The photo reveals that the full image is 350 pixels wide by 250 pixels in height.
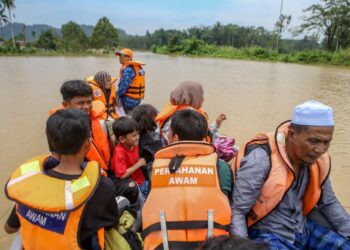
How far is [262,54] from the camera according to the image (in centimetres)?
3484

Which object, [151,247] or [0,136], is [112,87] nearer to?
[0,136]

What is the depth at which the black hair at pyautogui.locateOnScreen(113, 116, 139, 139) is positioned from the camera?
255 centimetres

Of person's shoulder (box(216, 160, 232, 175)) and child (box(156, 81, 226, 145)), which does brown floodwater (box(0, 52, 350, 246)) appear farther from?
person's shoulder (box(216, 160, 232, 175))

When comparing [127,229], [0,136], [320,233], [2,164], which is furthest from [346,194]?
[0,136]

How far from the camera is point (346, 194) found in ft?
12.5

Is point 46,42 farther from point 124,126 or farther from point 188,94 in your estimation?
point 124,126

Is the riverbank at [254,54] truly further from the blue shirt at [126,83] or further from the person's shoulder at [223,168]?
the person's shoulder at [223,168]

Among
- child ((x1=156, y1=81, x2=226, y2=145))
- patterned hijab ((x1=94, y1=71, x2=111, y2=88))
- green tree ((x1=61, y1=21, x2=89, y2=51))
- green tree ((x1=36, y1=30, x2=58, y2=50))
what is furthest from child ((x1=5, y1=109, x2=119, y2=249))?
green tree ((x1=61, y1=21, x2=89, y2=51))

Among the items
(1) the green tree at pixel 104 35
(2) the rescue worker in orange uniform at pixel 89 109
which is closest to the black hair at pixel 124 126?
(2) the rescue worker in orange uniform at pixel 89 109

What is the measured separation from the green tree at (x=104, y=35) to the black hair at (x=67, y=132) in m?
56.7

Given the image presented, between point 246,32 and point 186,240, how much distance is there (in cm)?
7754

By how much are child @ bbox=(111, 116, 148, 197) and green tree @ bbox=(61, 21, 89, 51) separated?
49.5 meters

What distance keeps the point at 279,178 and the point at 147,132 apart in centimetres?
136

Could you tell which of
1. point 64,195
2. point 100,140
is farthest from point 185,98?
point 64,195
